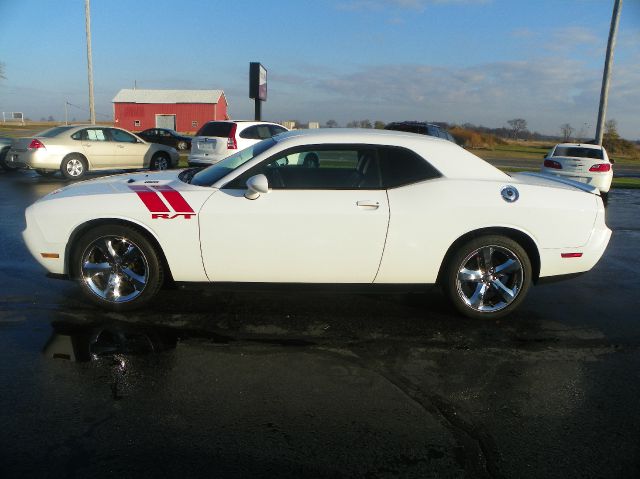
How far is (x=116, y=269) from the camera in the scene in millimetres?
4285

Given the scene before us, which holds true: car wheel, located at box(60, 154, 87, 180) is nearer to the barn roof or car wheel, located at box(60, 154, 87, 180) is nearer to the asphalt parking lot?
the asphalt parking lot

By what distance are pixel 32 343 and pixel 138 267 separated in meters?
0.96

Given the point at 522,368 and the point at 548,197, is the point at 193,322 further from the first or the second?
the point at 548,197

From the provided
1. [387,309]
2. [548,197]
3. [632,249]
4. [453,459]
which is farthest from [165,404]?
[632,249]

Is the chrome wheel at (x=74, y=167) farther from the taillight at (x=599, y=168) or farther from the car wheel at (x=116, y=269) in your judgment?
the taillight at (x=599, y=168)

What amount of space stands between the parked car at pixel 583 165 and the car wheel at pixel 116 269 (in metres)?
11.5

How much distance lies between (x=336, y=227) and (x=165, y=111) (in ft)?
182

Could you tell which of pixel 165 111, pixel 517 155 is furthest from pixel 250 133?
pixel 165 111

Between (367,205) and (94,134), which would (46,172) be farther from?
(367,205)

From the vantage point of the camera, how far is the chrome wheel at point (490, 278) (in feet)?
14.2

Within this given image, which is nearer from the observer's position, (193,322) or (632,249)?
(193,322)

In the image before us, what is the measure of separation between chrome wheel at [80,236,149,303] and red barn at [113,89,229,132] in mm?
53038

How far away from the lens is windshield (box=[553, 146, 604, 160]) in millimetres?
13328

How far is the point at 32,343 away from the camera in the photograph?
3.67 metres
